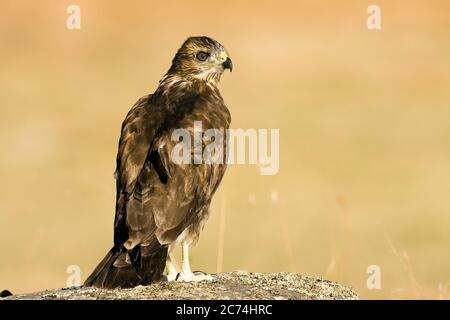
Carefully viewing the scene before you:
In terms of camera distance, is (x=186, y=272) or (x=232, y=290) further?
(x=186, y=272)

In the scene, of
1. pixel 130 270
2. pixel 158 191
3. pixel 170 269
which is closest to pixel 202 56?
pixel 158 191

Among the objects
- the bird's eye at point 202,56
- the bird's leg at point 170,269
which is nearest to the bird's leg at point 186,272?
the bird's leg at point 170,269

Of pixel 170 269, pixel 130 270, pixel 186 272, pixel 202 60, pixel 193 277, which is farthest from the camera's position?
pixel 202 60

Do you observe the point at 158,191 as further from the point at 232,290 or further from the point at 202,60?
the point at 202,60

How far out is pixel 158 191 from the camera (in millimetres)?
10750

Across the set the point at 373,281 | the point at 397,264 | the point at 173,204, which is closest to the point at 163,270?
the point at 173,204

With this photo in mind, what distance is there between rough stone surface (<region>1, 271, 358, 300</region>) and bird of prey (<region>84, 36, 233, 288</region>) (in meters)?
0.16

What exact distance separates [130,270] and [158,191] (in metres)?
0.91

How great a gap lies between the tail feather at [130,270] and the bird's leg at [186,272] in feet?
1.36

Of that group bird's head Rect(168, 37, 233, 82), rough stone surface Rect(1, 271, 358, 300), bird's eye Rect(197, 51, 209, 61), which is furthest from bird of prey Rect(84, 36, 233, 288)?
bird's eye Rect(197, 51, 209, 61)

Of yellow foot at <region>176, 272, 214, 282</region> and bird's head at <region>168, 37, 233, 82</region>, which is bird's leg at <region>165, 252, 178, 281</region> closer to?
yellow foot at <region>176, 272, 214, 282</region>
